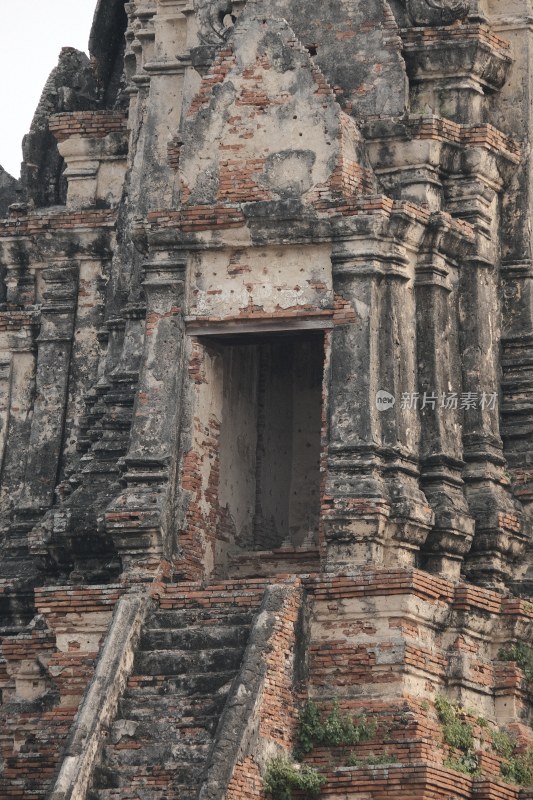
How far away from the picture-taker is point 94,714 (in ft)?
59.3

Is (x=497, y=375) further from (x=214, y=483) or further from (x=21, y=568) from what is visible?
(x=21, y=568)

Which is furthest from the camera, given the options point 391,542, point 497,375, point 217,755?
point 497,375

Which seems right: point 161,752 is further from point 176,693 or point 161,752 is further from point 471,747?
point 471,747

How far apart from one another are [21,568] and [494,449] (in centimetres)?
528

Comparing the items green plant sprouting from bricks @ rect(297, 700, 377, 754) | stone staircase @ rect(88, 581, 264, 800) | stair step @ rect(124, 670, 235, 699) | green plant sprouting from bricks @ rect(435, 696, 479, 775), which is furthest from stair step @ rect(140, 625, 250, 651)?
green plant sprouting from bricks @ rect(435, 696, 479, 775)

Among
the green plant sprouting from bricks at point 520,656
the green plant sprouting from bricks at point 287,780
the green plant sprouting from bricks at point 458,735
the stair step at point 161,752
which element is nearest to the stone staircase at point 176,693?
the stair step at point 161,752

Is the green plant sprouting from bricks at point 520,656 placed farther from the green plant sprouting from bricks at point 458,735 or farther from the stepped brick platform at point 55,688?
the stepped brick platform at point 55,688

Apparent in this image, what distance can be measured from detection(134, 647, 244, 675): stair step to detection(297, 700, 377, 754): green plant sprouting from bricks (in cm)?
71

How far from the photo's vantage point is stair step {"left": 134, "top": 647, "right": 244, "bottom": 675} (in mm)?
18656

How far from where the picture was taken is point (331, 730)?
18.4 meters

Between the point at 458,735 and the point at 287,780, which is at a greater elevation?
the point at 458,735

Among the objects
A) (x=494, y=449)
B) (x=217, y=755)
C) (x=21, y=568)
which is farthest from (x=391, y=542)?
(x=21, y=568)

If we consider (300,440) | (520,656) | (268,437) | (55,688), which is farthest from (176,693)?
(300,440)

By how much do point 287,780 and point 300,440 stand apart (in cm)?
554
